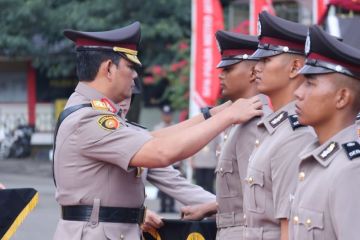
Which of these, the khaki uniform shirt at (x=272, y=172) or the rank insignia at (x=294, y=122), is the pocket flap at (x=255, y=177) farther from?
the rank insignia at (x=294, y=122)

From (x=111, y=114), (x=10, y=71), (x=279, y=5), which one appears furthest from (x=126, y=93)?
(x=10, y=71)

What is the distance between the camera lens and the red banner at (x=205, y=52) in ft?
56.3

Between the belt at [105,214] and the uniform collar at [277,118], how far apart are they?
996 millimetres

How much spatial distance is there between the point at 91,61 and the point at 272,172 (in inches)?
53.2

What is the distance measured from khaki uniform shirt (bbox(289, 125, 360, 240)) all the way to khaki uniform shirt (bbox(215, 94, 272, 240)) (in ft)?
3.85

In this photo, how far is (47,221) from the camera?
16188 millimetres

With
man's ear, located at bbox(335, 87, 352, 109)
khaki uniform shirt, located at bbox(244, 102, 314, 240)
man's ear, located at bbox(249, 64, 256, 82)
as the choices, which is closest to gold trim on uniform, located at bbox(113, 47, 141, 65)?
man's ear, located at bbox(249, 64, 256, 82)

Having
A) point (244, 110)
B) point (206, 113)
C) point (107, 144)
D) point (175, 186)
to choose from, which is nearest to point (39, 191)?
point (175, 186)

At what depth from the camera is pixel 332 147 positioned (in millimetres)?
4164

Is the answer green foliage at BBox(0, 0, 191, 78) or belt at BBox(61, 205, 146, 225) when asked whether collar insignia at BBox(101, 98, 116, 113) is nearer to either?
belt at BBox(61, 205, 146, 225)

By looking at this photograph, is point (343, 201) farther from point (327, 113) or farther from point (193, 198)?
point (193, 198)

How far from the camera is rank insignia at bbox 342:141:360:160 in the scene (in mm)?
4019

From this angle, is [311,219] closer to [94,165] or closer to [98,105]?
[94,165]

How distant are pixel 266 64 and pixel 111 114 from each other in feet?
3.06
